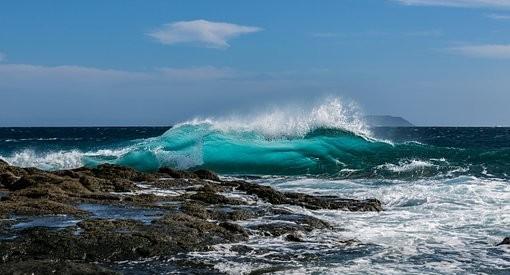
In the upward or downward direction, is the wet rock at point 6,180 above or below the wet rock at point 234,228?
above

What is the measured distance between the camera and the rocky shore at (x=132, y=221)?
10.3 m

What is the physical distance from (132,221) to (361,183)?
14.6 meters

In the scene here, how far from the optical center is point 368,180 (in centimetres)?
2706

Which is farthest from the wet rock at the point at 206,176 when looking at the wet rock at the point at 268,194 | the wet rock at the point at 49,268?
the wet rock at the point at 49,268

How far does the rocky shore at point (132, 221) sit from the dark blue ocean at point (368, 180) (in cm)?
67

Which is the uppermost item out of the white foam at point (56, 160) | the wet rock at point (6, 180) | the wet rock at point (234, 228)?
the wet rock at point (6, 180)

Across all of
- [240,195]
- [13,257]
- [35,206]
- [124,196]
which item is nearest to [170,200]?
[124,196]

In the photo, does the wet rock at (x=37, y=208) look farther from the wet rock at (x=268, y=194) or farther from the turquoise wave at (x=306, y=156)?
the turquoise wave at (x=306, y=156)

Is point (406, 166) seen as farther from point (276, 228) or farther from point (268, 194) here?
point (276, 228)

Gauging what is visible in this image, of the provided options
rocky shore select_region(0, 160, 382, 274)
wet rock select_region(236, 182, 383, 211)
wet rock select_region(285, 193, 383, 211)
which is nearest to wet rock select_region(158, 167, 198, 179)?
rocky shore select_region(0, 160, 382, 274)

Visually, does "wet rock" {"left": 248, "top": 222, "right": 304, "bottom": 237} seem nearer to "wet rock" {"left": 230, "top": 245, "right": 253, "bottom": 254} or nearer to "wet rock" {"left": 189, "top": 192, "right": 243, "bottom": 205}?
"wet rock" {"left": 230, "top": 245, "right": 253, "bottom": 254}

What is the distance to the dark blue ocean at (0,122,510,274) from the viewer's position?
11.2 m

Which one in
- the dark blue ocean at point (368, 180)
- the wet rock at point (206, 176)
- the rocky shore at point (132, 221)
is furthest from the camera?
the wet rock at point (206, 176)

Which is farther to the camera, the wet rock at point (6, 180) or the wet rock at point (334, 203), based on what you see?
the wet rock at point (6, 180)
